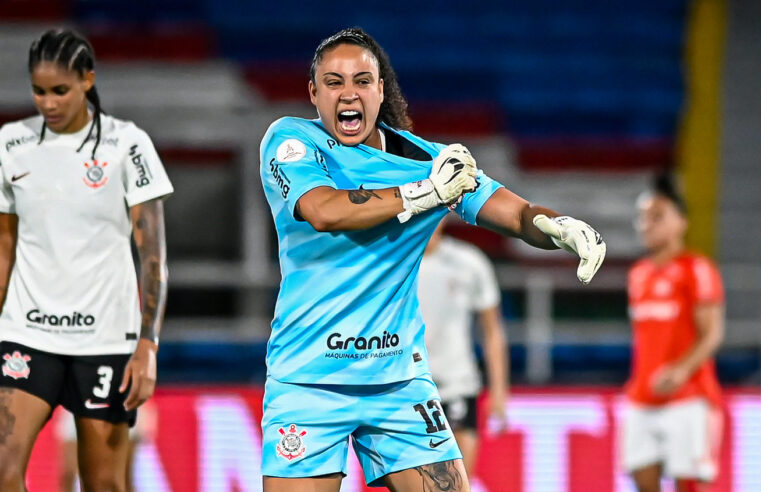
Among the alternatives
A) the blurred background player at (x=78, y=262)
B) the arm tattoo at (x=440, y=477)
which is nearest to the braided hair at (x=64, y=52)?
the blurred background player at (x=78, y=262)

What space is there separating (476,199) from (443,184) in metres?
0.33

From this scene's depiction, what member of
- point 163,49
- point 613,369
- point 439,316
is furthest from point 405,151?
point 163,49

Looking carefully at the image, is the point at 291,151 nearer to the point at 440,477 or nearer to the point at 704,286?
the point at 440,477

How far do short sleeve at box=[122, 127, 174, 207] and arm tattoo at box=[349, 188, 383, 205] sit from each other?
1.22 m

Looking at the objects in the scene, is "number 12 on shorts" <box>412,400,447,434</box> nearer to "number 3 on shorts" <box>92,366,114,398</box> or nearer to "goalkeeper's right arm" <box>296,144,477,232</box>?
"goalkeeper's right arm" <box>296,144,477,232</box>

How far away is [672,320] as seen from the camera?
7598 mm

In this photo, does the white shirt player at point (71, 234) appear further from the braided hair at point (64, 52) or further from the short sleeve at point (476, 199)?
the short sleeve at point (476, 199)

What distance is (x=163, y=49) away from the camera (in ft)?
44.8

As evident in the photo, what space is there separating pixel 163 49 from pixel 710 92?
619 centimetres

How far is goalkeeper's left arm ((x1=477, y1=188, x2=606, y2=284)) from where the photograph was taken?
3.49 m

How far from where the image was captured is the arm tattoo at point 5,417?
4.29 meters

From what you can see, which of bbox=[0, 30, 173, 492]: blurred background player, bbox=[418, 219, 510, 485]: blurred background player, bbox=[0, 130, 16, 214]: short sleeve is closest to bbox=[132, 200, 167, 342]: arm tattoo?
bbox=[0, 30, 173, 492]: blurred background player

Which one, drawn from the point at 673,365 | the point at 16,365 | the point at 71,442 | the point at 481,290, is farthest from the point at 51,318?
the point at 673,365

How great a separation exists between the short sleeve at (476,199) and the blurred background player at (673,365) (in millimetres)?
3803
